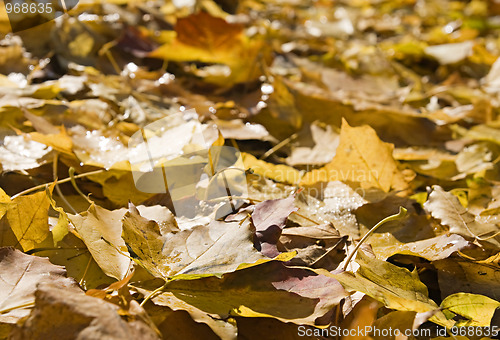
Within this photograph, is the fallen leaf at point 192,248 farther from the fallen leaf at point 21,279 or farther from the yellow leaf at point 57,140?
the yellow leaf at point 57,140

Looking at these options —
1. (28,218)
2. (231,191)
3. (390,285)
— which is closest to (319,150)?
(231,191)

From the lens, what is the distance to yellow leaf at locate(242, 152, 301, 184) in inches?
30.9

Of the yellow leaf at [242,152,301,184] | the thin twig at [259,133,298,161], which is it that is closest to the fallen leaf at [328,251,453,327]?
the yellow leaf at [242,152,301,184]

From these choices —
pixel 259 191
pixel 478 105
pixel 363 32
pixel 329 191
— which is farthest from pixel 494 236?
pixel 363 32

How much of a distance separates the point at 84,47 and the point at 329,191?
0.79 m

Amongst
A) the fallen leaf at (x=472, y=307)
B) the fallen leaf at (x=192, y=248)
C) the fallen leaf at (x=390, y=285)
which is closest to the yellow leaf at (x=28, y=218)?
the fallen leaf at (x=192, y=248)

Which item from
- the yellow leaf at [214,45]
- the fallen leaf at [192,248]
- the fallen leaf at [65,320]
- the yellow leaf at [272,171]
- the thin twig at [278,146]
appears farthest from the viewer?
the yellow leaf at [214,45]

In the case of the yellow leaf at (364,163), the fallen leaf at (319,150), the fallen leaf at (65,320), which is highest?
the fallen leaf at (65,320)

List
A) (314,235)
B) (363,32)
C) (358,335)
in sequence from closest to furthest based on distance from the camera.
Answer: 1. (358,335)
2. (314,235)
3. (363,32)

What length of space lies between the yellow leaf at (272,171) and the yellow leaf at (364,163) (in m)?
0.04

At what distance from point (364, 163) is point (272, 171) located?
0.15 meters

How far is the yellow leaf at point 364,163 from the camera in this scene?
0.74 meters

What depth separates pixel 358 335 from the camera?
48 cm

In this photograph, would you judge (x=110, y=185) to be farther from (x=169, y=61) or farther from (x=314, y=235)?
(x=169, y=61)
